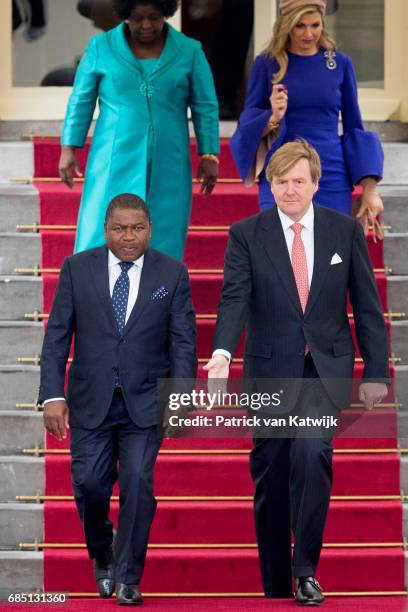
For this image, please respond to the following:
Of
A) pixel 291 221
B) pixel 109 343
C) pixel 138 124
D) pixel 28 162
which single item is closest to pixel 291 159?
pixel 291 221

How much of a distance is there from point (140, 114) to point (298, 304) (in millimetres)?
1646

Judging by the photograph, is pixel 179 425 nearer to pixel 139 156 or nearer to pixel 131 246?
pixel 131 246

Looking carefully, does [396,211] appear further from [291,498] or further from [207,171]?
[291,498]

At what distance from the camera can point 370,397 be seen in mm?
6215

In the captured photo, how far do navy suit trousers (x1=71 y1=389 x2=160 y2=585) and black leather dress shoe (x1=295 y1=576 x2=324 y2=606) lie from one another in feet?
1.78

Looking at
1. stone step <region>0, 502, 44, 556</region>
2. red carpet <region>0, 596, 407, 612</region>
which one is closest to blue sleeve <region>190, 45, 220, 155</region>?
stone step <region>0, 502, 44, 556</region>

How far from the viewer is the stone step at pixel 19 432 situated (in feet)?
24.9

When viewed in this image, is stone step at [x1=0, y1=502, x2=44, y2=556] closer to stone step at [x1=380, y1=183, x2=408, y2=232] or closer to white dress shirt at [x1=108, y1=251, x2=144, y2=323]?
white dress shirt at [x1=108, y1=251, x2=144, y2=323]

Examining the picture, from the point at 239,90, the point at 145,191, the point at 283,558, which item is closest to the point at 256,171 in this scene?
the point at 145,191

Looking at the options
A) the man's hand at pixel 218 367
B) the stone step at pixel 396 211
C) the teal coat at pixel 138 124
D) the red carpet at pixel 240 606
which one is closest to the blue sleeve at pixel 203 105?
the teal coat at pixel 138 124

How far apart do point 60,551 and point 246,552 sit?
75 centimetres

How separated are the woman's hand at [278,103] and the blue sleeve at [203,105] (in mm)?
484

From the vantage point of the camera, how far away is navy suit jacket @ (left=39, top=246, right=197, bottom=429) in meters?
6.18

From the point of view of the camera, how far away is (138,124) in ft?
24.6
